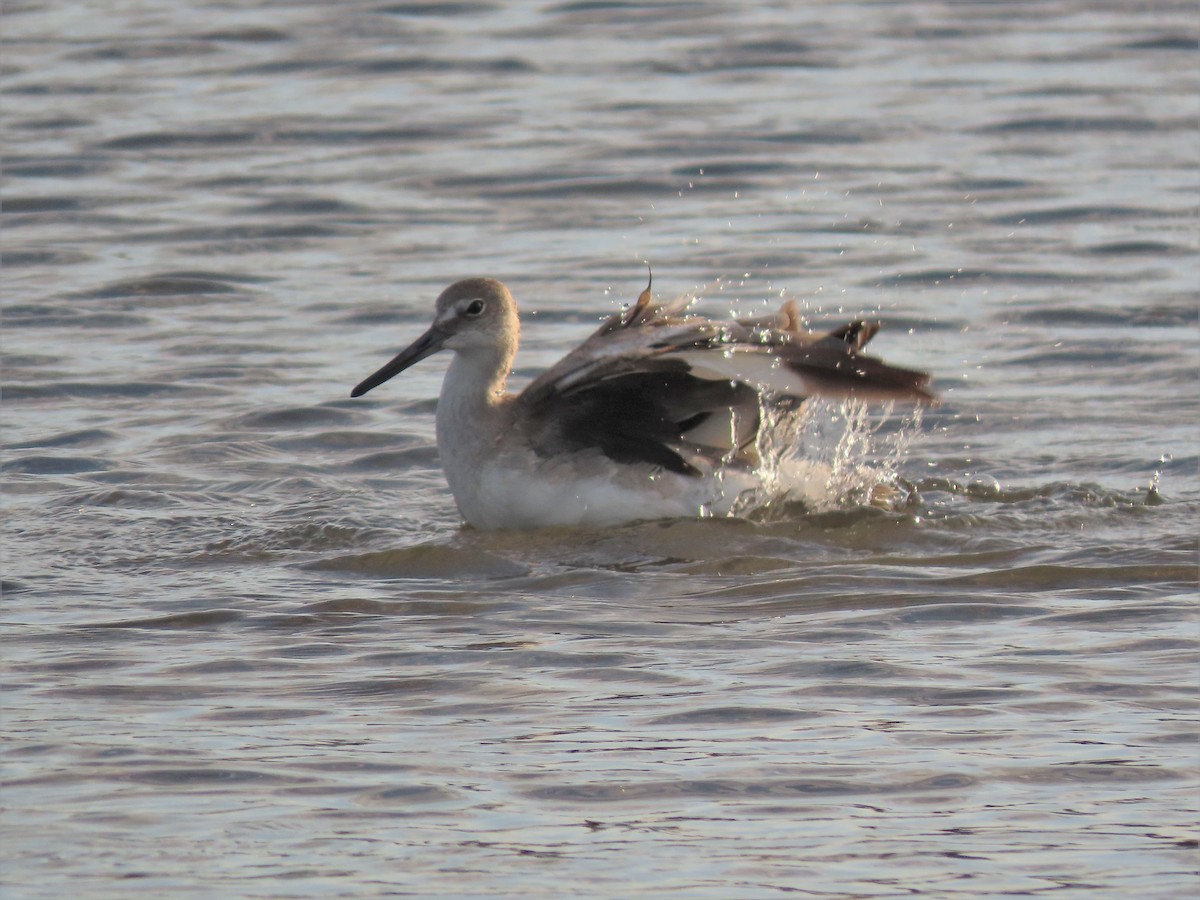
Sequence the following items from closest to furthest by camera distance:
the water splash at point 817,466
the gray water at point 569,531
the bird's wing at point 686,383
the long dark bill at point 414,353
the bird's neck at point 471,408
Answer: the gray water at point 569,531 → the bird's wing at point 686,383 → the bird's neck at point 471,408 → the water splash at point 817,466 → the long dark bill at point 414,353

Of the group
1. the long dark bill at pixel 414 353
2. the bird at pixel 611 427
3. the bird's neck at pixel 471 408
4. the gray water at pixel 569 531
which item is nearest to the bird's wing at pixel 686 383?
the bird at pixel 611 427

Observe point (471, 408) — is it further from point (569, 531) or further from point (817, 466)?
point (817, 466)

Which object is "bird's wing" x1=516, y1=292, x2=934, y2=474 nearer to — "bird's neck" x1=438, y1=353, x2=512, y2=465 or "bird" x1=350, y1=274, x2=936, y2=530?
"bird" x1=350, y1=274, x2=936, y2=530

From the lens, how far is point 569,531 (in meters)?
8.84

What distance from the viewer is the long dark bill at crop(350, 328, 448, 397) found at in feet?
30.2

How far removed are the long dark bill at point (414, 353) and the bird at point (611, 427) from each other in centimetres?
5

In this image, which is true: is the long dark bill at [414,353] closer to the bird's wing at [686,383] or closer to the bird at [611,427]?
the bird at [611,427]

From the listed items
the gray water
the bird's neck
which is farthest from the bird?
the gray water

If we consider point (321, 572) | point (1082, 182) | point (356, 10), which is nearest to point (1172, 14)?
point (1082, 182)

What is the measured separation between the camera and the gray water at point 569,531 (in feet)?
18.7

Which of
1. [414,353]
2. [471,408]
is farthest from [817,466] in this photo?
[414,353]

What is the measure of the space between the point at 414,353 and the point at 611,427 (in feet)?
3.19

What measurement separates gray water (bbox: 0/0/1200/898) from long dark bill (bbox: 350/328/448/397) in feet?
1.66

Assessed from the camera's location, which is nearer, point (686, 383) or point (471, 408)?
point (686, 383)
